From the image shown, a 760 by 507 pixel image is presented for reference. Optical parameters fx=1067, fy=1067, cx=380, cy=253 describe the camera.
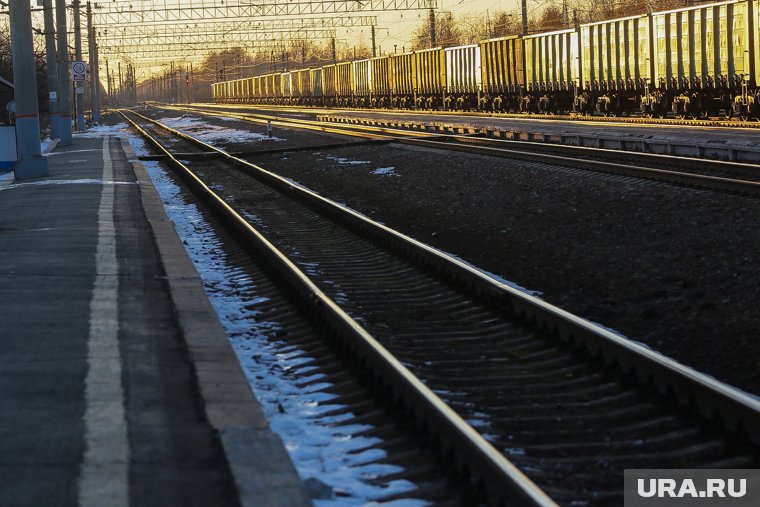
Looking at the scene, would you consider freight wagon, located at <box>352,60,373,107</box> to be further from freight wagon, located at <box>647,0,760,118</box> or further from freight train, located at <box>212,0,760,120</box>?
freight wagon, located at <box>647,0,760,118</box>

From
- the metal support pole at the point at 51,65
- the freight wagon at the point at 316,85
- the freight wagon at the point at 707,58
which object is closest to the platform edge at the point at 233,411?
the freight wagon at the point at 707,58

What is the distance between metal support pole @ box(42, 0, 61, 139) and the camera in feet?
102

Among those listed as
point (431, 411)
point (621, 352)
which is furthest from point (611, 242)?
point (431, 411)

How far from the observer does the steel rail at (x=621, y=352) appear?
195 inches

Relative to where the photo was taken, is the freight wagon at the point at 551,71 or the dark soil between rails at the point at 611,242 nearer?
the dark soil between rails at the point at 611,242

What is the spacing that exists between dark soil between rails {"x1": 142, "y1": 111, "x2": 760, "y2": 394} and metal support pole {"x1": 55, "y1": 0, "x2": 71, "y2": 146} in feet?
67.8

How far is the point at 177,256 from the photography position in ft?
35.4

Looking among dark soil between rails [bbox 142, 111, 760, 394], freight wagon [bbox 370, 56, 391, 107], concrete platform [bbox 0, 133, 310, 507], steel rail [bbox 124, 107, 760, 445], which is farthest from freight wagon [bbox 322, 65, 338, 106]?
steel rail [bbox 124, 107, 760, 445]

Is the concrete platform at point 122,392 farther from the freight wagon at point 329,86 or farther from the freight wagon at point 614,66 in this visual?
the freight wagon at point 329,86

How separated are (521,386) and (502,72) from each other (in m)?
42.3

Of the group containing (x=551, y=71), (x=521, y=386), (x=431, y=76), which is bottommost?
(x=521, y=386)

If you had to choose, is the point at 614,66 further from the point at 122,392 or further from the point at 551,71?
the point at 122,392

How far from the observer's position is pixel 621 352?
607 centimetres

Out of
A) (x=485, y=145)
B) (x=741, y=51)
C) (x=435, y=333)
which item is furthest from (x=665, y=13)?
(x=435, y=333)
